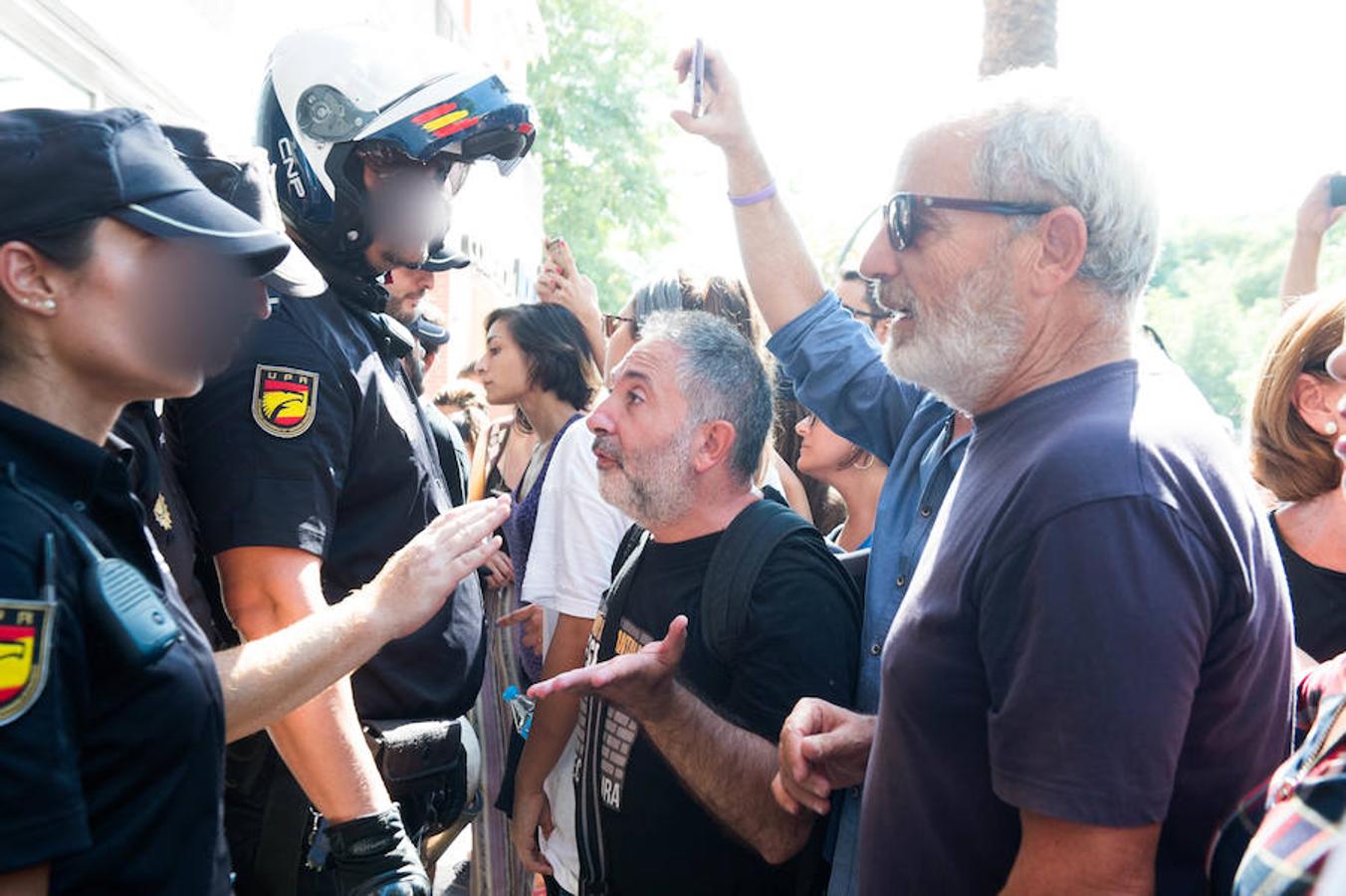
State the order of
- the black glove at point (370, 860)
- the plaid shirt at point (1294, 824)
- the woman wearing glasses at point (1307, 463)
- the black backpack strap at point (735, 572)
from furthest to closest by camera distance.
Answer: the woman wearing glasses at point (1307, 463) < the black backpack strap at point (735, 572) < the black glove at point (370, 860) < the plaid shirt at point (1294, 824)

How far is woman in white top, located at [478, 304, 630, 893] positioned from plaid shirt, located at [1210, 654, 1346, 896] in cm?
191

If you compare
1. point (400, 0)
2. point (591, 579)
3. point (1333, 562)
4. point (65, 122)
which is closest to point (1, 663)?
point (65, 122)

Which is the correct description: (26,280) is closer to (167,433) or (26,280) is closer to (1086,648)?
(167,433)

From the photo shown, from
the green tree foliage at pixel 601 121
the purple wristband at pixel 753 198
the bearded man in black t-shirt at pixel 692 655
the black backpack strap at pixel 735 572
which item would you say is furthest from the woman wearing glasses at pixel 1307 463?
the green tree foliage at pixel 601 121

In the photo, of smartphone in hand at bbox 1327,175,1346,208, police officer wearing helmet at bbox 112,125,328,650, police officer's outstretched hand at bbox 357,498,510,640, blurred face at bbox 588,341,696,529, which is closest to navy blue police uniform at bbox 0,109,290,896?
police officer wearing helmet at bbox 112,125,328,650

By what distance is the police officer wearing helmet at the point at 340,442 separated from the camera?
233 centimetres

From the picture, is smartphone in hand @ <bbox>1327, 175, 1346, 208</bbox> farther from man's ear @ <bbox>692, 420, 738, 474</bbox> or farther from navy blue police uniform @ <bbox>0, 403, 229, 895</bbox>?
navy blue police uniform @ <bbox>0, 403, 229, 895</bbox>

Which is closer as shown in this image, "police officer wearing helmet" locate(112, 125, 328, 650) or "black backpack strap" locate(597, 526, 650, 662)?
"police officer wearing helmet" locate(112, 125, 328, 650)

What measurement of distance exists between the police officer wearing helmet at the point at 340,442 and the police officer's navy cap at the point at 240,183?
34 cm

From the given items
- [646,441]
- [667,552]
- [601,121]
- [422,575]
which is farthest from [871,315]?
[601,121]

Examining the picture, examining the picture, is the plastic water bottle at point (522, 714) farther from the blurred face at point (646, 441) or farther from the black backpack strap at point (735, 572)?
the black backpack strap at point (735, 572)

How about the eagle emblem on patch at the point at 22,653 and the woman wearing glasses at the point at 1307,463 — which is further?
the woman wearing glasses at the point at 1307,463

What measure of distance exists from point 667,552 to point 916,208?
1.22 m

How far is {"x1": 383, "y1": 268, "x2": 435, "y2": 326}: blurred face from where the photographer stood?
3.60 m
